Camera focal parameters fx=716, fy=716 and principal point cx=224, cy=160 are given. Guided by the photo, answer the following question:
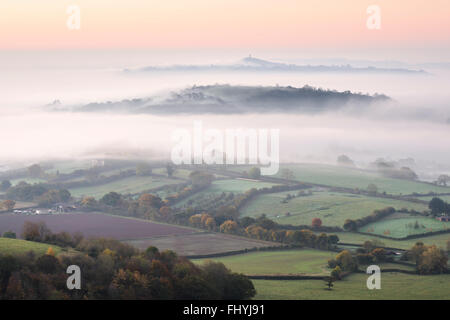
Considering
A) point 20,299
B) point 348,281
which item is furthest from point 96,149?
point 20,299

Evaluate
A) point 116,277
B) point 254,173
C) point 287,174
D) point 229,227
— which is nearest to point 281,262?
point 229,227

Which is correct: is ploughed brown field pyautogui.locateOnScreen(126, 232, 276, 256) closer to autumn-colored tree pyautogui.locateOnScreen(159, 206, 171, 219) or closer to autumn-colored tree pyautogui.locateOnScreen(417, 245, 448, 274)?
autumn-colored tree pyautogui.locateOnScreen(159, 206, 171, 219)

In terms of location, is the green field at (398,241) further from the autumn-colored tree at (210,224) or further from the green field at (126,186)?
the green field at (126,186)

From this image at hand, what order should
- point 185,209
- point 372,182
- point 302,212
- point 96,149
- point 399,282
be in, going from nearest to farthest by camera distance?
point 399,282, point 302,212, point 185,209, point 372,182, point 96,149

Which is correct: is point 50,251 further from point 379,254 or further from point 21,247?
point 379,254

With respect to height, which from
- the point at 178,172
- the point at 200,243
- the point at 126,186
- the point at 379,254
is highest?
the point at 379,254

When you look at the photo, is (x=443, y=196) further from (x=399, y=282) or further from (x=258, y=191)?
(x=399, y=282)
